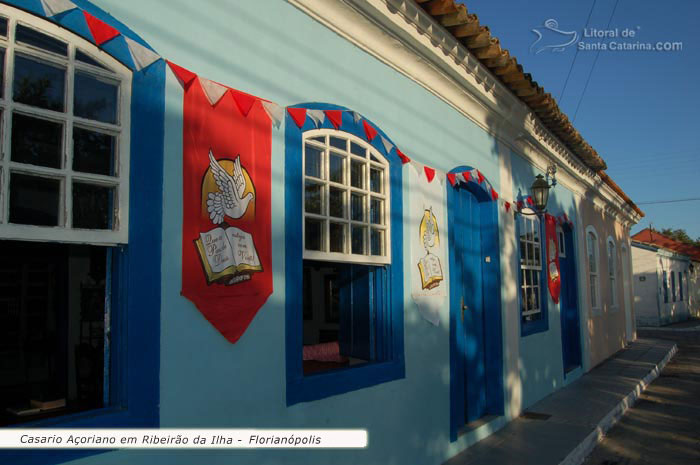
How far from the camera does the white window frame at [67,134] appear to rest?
2.15 meters

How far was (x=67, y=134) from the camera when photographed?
2342mm

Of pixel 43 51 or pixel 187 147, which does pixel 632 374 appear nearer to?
pixel 187 147

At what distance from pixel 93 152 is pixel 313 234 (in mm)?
1615

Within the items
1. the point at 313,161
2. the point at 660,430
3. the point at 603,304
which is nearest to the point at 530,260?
the point at 660,430

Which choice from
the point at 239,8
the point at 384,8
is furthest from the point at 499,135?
the point at 239,8

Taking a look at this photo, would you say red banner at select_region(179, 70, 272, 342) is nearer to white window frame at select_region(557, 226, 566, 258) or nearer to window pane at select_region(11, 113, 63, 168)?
window pane at select_region(11, 113, 63, 168)

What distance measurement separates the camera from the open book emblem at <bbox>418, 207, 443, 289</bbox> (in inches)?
191

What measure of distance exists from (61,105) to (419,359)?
342cm

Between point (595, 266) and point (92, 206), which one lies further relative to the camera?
point (595, 266)

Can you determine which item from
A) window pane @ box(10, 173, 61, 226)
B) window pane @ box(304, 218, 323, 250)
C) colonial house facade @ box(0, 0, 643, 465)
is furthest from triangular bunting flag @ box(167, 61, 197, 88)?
window pane @ box(304, 218, 323, 250)

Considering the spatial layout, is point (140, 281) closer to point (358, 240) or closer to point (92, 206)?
point (92, 206)

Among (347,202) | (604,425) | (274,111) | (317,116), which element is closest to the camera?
(274,111)

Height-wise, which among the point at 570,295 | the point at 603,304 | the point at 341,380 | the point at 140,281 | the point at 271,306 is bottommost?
the point at 341,380

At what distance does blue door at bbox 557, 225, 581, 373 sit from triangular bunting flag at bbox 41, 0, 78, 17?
887cm
